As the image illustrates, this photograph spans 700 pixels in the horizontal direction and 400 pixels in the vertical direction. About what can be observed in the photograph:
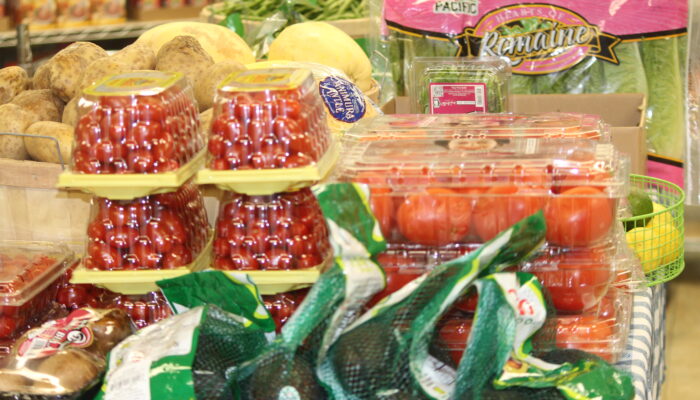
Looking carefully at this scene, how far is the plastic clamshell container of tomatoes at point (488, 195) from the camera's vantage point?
119cm

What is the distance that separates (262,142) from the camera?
1.25 metres

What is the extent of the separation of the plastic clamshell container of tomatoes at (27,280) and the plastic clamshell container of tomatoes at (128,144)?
0.63 feet

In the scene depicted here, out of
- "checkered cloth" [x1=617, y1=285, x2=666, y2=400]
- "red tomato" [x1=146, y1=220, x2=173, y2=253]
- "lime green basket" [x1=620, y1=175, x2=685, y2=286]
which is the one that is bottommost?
"checkered cloth" [x1=617, y1=285, x2=666, y2=400]

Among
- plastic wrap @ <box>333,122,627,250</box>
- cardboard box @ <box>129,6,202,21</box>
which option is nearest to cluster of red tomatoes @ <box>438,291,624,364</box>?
plastic wrap @ <box>333,122,627,250</box>

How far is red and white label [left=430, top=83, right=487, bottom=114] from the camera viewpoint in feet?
6.31

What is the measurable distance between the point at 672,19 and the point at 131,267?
183 centimetres

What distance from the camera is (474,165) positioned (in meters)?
1.25

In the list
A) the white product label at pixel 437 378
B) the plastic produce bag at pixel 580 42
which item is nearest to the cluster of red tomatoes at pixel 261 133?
the white product label at pixel 437 378

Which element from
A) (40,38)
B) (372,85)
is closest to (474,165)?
(372,85)

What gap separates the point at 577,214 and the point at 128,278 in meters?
0.64

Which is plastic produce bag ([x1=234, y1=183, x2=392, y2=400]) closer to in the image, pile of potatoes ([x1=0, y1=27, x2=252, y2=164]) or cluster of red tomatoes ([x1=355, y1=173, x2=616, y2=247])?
cluster of red tomatoes ([x1=355, y1=173, x2=616, y2=247])

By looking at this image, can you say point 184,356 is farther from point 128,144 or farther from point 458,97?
point 458,97

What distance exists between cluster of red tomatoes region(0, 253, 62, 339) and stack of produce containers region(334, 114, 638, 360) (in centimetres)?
51

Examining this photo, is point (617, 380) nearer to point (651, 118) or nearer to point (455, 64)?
point (455, 64)
